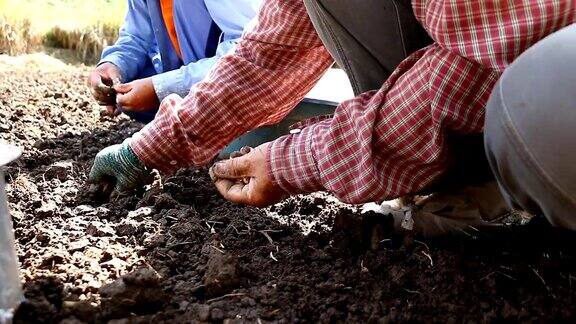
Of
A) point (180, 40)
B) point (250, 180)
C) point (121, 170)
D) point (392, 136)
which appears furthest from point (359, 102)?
point (180, 40)

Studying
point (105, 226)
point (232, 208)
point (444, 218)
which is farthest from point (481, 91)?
point (105, 226)

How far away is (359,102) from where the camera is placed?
4.63 feet

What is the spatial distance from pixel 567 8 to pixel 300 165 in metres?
0.56

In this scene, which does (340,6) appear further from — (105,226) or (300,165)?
(105,226)

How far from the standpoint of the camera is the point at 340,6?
1477mm

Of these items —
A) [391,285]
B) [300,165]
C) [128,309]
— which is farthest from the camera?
[300,165]

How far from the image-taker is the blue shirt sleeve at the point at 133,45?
262 centimetres

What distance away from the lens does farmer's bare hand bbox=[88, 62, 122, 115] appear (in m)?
2.42

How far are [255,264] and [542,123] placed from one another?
61cm

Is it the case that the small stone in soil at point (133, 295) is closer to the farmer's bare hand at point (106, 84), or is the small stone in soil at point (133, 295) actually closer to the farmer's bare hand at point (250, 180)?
the farmer's bare hand at point (250, 180)

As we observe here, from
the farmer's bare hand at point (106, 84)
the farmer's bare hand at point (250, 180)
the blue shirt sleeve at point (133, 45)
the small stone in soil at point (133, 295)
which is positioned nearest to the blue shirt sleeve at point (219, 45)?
the farmer's bare hand at point (106, 84)

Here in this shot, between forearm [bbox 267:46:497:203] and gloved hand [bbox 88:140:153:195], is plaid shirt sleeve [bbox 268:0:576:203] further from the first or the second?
gloved hand [bbox 88:140:153:195]

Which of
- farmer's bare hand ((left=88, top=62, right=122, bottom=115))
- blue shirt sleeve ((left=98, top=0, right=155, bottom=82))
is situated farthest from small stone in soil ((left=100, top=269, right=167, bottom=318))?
blue shirt sleeve ((left=98, top=0, right=155, bottom=82))

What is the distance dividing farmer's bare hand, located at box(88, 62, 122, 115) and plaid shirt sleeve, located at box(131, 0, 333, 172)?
0.71 metres
